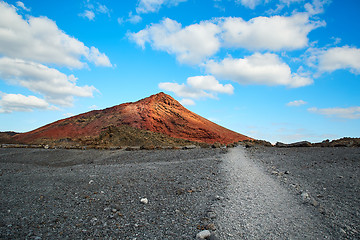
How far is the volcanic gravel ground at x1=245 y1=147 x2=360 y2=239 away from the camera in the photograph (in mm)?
4852

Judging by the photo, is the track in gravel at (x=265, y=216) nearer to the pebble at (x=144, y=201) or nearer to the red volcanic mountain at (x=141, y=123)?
the pebble at (x=144, y=201)

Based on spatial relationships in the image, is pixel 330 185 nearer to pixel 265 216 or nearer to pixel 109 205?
pixel 265 216

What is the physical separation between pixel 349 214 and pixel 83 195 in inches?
296

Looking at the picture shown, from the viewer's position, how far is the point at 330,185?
7590 mm

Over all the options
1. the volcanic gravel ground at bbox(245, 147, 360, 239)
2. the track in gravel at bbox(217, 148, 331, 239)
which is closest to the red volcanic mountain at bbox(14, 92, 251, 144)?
the volcanic gravel ground at bbox(245, 147, 360, 239)

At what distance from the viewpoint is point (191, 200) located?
19.0 feet

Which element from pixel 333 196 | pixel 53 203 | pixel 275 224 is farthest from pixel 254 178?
pixel 53 203

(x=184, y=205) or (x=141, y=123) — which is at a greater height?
(x=141, y=123)

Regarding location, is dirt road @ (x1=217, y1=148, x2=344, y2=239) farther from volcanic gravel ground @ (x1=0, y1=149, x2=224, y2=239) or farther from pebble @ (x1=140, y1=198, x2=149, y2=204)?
pebble @ (x1=140, y1=198, x2=149, y2=204)

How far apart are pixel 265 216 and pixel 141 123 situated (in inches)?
901

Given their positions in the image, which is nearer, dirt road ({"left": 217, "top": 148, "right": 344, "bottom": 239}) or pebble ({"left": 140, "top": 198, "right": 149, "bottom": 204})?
dirt road ({"left": 217, "top": 148, "right": 344, "bottom": 239})

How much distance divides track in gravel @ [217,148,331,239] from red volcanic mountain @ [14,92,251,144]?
66.7ft

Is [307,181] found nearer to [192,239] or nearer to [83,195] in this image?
[192,239]

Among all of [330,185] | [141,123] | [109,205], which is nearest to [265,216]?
[109,205]
